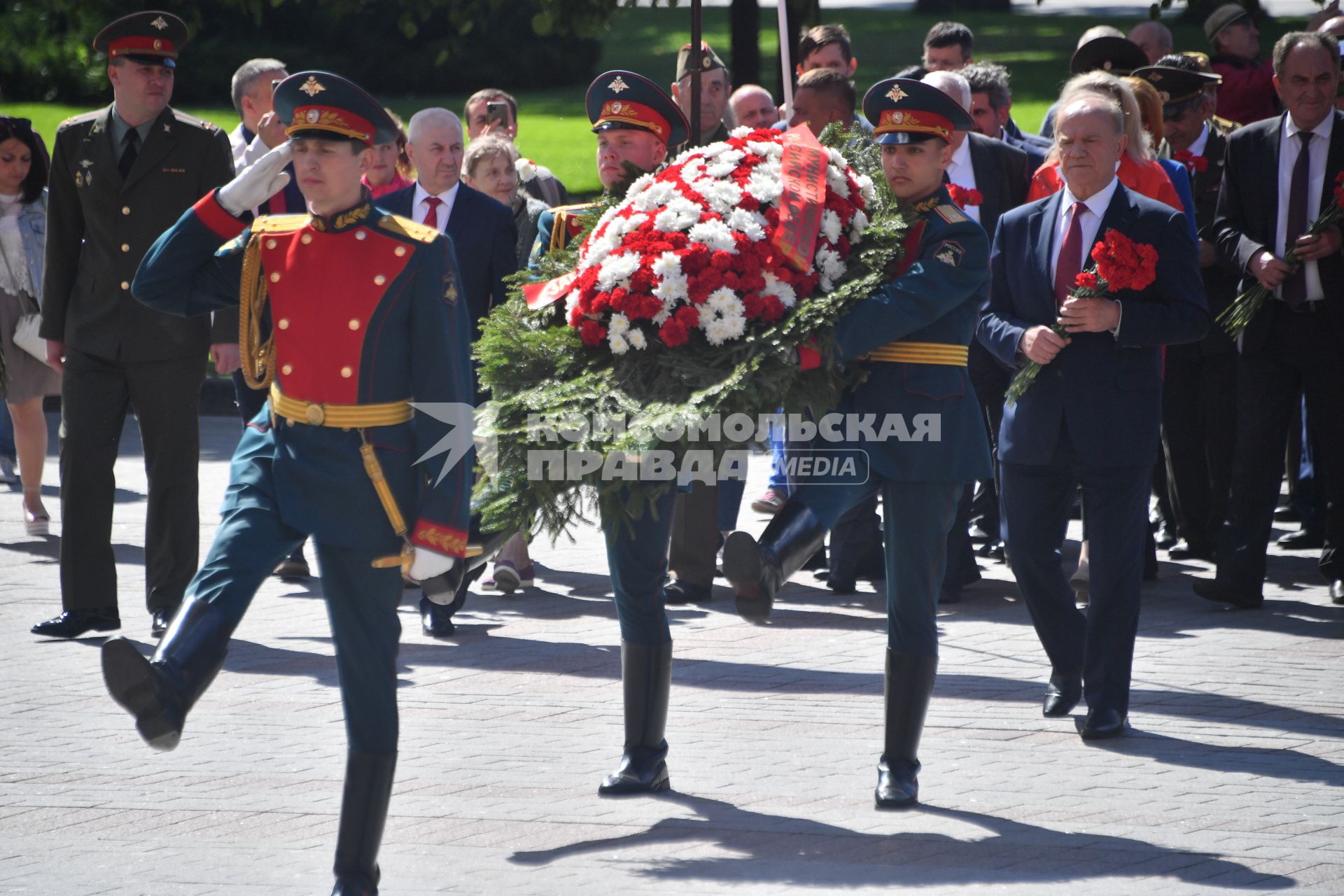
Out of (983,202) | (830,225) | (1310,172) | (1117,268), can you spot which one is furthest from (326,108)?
(1310,172)

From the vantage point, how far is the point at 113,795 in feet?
18.4

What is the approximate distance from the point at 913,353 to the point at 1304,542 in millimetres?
5047

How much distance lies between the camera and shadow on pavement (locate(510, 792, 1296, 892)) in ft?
15.6

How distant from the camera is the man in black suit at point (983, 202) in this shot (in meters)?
8.53

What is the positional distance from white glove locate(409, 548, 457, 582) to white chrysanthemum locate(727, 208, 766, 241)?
1.49m

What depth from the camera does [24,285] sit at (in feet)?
33.8

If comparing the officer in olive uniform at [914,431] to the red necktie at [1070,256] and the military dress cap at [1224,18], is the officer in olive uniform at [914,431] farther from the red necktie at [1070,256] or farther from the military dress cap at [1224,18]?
the military dress cap at [1224,18]

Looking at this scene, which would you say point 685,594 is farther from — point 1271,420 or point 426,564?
point 426,564

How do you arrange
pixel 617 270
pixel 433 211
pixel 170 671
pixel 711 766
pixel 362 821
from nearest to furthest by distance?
1. pixel 170 671
2. pixel 362 821
3. pixel 617 270
4. pixel 711 766
5. pixel 433 211

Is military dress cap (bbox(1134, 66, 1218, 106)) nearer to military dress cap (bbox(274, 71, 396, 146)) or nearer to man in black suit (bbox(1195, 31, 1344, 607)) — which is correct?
man in black suit (bbox(1195, 31, 1344, 607))

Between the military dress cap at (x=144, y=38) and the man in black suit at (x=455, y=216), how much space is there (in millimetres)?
1092

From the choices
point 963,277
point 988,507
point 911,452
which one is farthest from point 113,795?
point 988,507

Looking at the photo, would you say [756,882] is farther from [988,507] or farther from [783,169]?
[988,507]

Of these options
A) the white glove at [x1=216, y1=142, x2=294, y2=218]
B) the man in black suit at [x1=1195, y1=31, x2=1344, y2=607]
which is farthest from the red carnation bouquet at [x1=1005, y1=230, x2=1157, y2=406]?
the white glove at [x1=216, y1=142, x2=294, y2=218]
